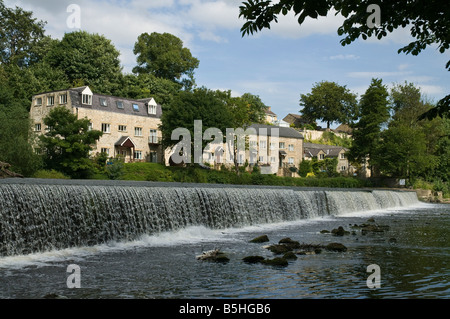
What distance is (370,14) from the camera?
6.78 meters

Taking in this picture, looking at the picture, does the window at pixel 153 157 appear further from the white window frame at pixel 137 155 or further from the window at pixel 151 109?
the window at pixel 151 109

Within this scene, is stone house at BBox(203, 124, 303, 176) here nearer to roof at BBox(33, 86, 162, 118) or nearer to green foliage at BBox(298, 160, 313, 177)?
green foliage at BBox(298, 160, 313, 177)

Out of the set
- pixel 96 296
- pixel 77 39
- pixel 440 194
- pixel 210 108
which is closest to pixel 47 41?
pixel 77 39

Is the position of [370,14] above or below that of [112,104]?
below

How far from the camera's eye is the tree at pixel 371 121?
59.9 meters

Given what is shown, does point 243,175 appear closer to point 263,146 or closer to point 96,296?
point 263,146

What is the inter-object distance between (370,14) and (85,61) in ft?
190

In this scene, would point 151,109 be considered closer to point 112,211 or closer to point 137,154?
point 137,154

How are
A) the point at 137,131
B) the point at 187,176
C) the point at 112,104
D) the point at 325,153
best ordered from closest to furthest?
the point at 187,176, the point at 112,104, the point at 137,131, the point at 325,153

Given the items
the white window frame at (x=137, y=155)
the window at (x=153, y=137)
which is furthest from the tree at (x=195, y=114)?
the window at (x=153, y=137)

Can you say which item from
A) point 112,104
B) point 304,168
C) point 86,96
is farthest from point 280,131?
point 86,96

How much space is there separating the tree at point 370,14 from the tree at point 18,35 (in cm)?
6337

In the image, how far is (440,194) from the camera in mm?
53969
